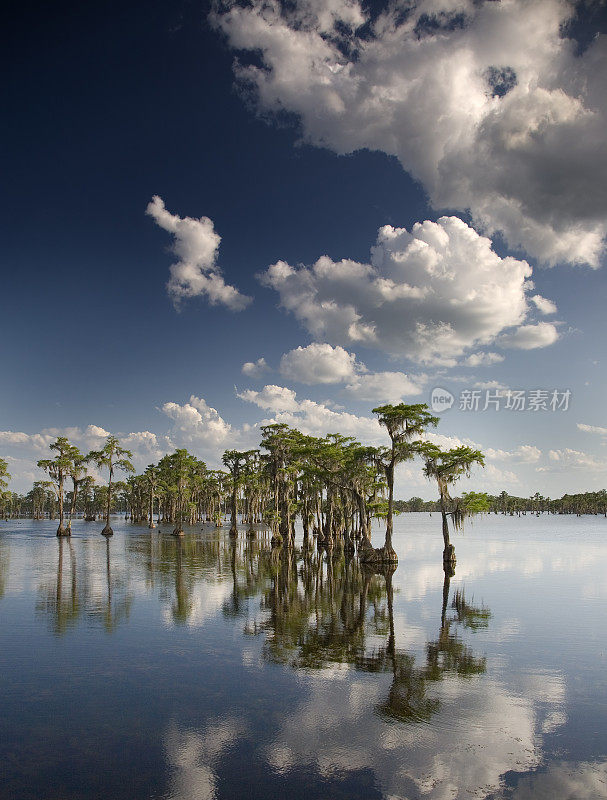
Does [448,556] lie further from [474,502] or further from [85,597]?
[85,597]

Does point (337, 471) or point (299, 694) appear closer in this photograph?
point (299, 694)

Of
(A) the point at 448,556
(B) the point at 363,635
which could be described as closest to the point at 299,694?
(B) the point at 363,635

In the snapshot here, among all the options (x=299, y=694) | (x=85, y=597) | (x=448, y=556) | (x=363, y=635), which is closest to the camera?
(x=299, y=694)

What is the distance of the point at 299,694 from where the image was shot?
45.7ft

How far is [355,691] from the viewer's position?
46.2 feet

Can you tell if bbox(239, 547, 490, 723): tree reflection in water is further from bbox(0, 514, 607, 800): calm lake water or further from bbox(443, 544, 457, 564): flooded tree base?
bbox(443, 544, 457, 564): flooded tree base

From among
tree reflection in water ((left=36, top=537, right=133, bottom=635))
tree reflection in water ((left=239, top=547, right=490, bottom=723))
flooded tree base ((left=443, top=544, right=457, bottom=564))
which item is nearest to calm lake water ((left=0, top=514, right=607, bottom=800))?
tree reflection in water ((left=239, top=547, right=490, bottom=723))

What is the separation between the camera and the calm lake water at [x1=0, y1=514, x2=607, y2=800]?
386 inches

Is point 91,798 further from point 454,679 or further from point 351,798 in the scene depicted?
point 454,679

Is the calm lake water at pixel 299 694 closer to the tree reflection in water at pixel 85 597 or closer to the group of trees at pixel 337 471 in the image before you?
the tree reflection in water at pixel 85 597

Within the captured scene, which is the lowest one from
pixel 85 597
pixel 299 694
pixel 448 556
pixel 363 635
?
pixel 448 556

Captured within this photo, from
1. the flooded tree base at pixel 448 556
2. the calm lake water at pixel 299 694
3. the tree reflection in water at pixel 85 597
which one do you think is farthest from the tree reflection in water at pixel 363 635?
the tree reflection in water at pixel 85 597

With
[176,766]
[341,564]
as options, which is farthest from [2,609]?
[341,564]

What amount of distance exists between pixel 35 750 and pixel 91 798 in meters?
2.70
